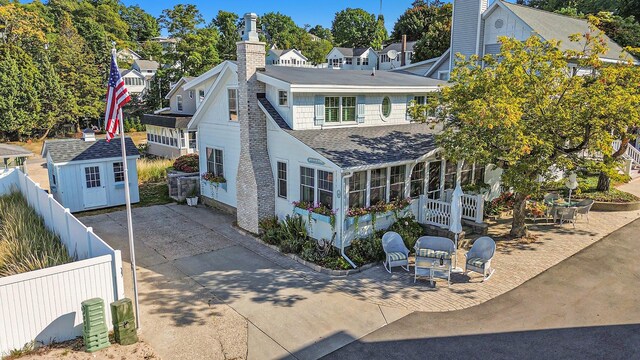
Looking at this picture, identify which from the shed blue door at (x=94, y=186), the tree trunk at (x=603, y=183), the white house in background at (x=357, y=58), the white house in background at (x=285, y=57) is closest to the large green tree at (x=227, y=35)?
the white house in background at (x=285, y=57)

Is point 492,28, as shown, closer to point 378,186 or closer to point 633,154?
point 633,154

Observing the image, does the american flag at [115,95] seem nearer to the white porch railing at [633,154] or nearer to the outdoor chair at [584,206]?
the outdoor chair at [584,206]

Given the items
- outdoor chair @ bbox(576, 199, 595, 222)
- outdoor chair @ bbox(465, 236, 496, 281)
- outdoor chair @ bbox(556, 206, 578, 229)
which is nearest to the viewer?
outdoor chair @ bbox(465, 236, 496, 281)

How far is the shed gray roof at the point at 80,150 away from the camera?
1800cm

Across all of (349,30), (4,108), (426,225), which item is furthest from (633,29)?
(349,30)

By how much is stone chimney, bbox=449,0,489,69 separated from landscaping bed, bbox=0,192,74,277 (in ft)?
72.2

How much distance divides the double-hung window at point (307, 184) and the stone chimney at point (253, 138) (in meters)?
1.64

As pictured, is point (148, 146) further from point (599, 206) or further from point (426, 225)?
point (599, 206)

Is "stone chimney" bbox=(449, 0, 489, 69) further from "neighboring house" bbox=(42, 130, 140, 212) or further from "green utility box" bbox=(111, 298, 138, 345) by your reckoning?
"green utility box" bbox=(111, 298, 138, 345)

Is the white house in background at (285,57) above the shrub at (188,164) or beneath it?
above

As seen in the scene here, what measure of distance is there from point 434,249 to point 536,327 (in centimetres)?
357

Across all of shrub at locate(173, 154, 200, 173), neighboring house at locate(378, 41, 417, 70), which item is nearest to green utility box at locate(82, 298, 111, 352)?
shrub at locate(173, 154, 200, 173)

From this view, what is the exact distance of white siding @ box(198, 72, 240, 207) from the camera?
17.2 meters

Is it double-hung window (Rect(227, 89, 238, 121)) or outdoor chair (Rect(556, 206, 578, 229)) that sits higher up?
double-hung window (Rect(227, 89, 238, 121))
